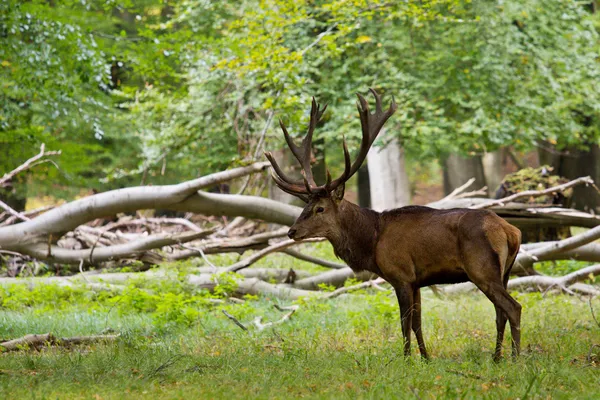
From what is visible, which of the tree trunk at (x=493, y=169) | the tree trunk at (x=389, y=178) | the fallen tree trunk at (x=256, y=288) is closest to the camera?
the fallen tree trunk at (x=256, y=288)

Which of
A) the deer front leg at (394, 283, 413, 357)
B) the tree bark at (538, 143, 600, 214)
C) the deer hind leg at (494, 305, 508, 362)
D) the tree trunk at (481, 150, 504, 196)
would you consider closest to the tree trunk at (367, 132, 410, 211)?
the tree bark at (538, 143, 600, 214)

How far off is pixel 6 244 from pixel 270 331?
550 cm

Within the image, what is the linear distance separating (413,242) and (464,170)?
66.2 feet

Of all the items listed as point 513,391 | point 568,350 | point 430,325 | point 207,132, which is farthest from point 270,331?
point 207,132

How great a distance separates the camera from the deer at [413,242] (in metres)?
7.23

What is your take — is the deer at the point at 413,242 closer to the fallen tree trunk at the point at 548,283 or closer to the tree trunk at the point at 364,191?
the fallen tree trunk at the point at 548,283

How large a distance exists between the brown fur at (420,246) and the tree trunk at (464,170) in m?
19.5

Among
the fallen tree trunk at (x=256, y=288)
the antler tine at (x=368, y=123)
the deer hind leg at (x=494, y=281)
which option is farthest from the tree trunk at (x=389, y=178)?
the deer hind leg at (x=494, y=281)

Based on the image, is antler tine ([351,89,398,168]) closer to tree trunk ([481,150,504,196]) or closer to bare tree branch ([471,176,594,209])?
bare tree branch ([471,176,594,209])

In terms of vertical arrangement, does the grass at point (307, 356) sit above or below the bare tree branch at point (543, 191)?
below

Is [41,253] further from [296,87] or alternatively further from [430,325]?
[430,325]

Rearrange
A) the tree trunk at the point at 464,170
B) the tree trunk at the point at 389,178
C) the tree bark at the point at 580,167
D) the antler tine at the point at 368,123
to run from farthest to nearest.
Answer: the tree trunk at the point at 464,170 → the tree bark at the point at 580,167 → the tree trunk at the point at 389,178 → the antler tine at the point at 368,123

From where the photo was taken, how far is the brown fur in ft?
23.7

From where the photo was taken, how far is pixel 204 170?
20.9 m
